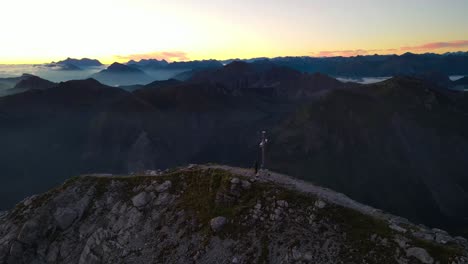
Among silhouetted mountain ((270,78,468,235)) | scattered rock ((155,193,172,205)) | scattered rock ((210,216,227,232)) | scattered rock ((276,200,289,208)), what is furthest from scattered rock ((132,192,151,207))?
silhouetted mountain ((270,78,468,235))

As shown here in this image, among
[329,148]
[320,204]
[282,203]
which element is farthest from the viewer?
[329,148]

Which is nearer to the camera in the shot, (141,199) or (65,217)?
(141,199)

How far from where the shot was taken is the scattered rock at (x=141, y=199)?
1629 inches

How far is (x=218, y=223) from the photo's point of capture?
36344mm

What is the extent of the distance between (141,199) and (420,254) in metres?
26.8

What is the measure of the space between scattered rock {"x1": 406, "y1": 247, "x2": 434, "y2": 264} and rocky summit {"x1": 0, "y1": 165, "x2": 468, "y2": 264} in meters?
0.07

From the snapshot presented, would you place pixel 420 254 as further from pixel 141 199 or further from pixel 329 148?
pixel 329 148

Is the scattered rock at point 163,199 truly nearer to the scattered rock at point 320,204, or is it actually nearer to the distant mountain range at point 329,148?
the scattered rock at point 320,204

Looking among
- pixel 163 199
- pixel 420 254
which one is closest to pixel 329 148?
pixel 163 199

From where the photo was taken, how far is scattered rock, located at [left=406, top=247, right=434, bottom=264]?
28.0 m

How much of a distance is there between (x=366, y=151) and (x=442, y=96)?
5273 cm

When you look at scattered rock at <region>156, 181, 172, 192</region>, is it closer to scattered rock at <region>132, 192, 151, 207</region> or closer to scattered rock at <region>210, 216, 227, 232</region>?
scattered rock at <region>132, 192, 151, 207</region>

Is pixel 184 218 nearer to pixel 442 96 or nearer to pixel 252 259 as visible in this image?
pixel 252 259

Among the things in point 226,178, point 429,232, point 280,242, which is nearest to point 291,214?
point 280,242
